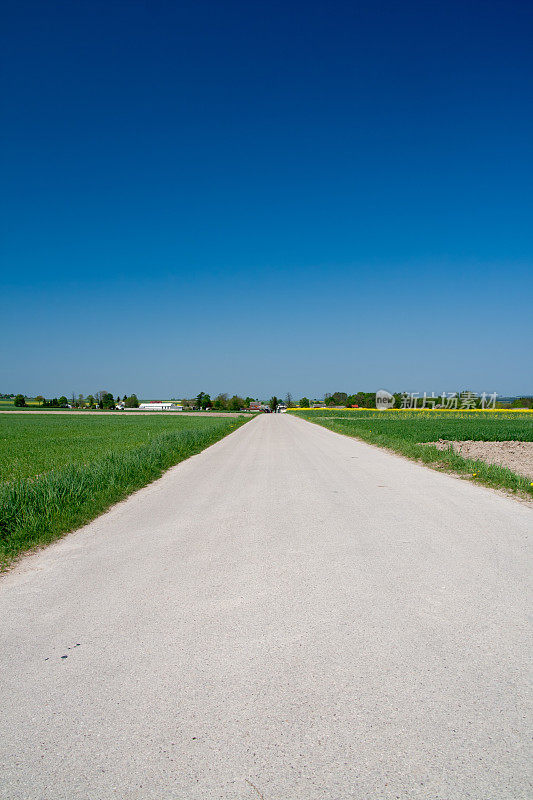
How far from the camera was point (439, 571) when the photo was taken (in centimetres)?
514

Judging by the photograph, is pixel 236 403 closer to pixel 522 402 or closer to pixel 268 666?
pixel 522 402

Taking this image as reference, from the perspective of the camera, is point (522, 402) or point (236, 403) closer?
point (522, 402)

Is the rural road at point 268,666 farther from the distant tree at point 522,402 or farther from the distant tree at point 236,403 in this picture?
the distant tree at point 236,403

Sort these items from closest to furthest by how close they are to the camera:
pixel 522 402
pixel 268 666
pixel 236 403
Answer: pixel 268 666, pixel 522 402, pixel 236 403

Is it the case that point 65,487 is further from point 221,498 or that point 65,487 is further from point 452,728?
point 452,728

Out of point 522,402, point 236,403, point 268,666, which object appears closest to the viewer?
point 268,666

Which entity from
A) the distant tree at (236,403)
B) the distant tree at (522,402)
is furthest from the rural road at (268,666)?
the distant tree at (236,403)

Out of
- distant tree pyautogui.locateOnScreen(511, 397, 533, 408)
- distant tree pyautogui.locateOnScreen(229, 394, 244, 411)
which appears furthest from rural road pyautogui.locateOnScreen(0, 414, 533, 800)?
distant tree pyautogui.locateOnScreen(229, 394, 244, 411)

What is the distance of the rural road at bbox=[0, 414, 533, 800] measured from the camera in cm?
229

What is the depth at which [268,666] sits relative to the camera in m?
3.20

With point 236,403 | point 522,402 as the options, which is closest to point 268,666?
point 522,402

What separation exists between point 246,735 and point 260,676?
559 mm

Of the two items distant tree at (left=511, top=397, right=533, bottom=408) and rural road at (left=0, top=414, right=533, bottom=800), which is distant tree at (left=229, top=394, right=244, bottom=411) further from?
rural road at (left=0, top=414, right=533, bottom=800)

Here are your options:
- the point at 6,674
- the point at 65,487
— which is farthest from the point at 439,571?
the point at 65,487
